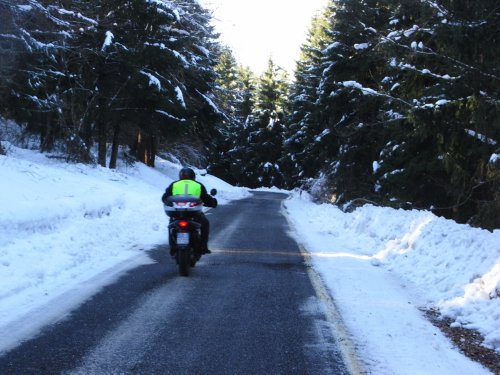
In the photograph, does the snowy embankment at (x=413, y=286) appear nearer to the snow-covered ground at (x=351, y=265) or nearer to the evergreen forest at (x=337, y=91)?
the snow-covered ground at (x=351, y=265)

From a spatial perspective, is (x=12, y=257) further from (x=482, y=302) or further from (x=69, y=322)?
(x=482, y=302)

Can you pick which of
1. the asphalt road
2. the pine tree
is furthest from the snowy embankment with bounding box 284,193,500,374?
the pine tree

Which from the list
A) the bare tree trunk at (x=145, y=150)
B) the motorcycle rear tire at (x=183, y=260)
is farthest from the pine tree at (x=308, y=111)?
the motorcycle rear tire at (x=183, y=260)

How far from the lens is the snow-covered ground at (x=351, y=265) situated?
18.3 ft

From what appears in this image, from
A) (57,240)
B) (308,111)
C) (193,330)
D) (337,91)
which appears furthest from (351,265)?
(308,111)

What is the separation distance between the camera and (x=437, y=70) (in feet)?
48.5

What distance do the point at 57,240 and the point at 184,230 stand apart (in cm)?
284

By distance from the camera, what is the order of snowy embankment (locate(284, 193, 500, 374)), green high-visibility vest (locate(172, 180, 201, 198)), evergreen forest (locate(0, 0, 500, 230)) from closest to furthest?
snowy embankment (locate(284, 193, 500, 374)) → green high-visibility vest (locate(172, 180, 201, 198)) → evergreen forest (locate(0, 0, 500, 230))

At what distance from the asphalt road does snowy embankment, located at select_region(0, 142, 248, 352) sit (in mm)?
444

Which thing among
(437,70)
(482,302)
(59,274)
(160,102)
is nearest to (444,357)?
(482,302)

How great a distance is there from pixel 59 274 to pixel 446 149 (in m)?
9.99

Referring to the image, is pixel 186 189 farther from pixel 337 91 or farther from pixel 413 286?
pixel 337 91

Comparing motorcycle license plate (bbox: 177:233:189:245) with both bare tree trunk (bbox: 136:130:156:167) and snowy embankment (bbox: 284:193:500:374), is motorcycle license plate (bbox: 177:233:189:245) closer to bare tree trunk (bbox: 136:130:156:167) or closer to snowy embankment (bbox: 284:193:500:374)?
snowy embankment (bbox: 284:193:500:374)

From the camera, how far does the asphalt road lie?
15.3 feet
